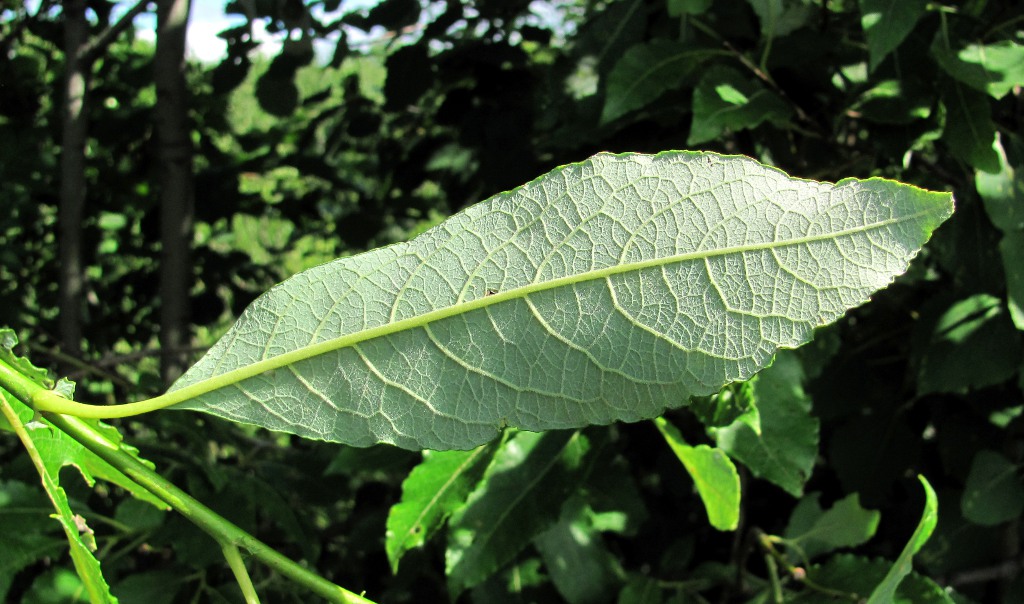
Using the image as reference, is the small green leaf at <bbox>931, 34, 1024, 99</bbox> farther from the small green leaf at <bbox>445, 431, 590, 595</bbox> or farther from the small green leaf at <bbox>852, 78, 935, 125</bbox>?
the small green leaf at <bbox>445, 431, 590, 595</bbox>

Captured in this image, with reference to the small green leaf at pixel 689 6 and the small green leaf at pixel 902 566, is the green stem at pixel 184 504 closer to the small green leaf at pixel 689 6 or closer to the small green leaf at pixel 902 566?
the small green leaf at pixel 902 566

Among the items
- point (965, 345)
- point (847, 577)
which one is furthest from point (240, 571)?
point (965, 345)

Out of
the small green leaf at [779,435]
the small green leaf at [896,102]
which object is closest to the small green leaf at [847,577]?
the small green leaf at [779,435]

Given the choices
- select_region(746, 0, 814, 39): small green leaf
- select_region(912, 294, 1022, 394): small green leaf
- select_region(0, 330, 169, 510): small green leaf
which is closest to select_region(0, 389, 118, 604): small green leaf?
select_region(0, 330, 169, 510): small green leaf

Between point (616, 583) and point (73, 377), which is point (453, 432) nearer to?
point (616, 583)

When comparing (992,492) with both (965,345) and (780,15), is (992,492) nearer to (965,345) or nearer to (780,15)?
(965,345)

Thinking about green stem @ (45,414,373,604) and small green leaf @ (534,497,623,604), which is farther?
small green leaf @ (534,497,623,604)
